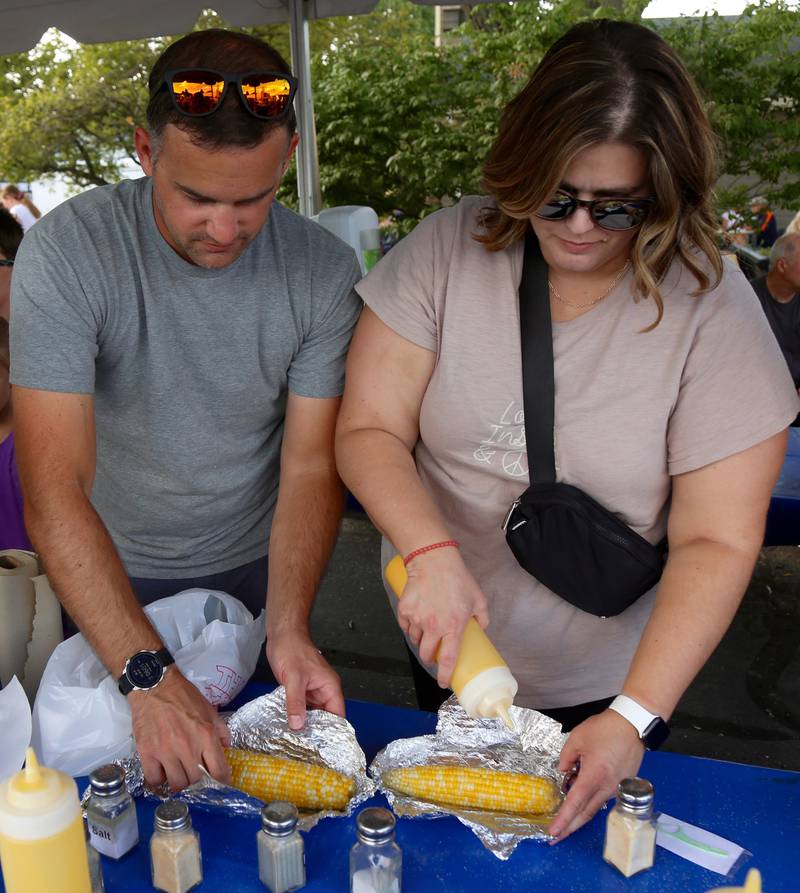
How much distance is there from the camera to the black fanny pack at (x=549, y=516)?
1774 mm

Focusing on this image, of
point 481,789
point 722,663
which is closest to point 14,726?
point 481,789

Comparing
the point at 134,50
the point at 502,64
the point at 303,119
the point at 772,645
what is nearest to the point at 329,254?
the point at 772,645

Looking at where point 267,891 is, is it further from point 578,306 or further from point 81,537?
point 578,306

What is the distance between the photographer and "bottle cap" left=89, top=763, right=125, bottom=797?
1.40 meters

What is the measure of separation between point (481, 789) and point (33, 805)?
0.74 m

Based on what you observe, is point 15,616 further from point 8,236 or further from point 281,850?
point 8,236

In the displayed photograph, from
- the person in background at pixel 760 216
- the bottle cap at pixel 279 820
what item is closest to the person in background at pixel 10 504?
the bottle cap at pixel 279 820

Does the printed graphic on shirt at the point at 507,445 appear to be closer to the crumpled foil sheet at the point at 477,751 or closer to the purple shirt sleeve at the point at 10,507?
the crumpled foil sheet at the point at 477,751

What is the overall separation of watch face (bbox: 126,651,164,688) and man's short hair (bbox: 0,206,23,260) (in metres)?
2.72

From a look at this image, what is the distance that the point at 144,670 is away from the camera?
1641 millimetres

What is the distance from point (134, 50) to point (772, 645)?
499 inches

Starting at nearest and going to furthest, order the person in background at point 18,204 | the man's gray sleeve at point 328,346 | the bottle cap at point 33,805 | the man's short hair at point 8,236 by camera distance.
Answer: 1. the bottle cap at point 33,805
2. the man's gray sleeve at point 328,346
3. the man's short hair at point 8,236
4. the person in background at point 18,204

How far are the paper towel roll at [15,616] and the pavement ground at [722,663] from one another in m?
2.25

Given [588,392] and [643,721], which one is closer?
[643,721]
